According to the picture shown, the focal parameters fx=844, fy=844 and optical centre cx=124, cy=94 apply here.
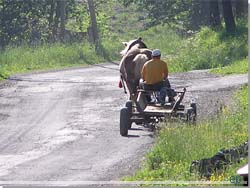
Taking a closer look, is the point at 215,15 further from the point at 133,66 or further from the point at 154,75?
the point at 154,75

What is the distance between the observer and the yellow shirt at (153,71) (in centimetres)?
1777

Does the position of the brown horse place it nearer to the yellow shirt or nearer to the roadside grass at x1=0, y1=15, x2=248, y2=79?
the yellow shirt

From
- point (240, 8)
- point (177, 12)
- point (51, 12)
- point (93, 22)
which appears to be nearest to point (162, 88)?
point (240, 8)

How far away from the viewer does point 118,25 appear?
61281 mm

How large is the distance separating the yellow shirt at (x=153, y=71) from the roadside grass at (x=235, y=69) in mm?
7924

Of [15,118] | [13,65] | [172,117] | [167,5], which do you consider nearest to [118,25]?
[167,5]

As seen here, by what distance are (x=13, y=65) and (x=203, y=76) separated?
11.1 m

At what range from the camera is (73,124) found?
19.1 m

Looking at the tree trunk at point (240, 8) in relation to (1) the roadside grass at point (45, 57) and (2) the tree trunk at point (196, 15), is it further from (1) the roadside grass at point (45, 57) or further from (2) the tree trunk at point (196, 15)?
(2) the tree trunk at point (196, 15)

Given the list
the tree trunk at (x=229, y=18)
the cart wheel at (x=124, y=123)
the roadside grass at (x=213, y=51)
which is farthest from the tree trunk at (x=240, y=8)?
the cart wheel at (x=124, y=123)

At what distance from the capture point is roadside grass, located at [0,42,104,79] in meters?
35.3

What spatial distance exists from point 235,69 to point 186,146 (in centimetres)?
1319

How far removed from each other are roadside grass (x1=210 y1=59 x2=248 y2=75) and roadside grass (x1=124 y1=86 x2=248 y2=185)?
10.7 meters

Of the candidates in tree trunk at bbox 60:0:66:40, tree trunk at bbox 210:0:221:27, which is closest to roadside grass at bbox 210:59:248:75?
tree trunk at bbox 210:0:221:27
